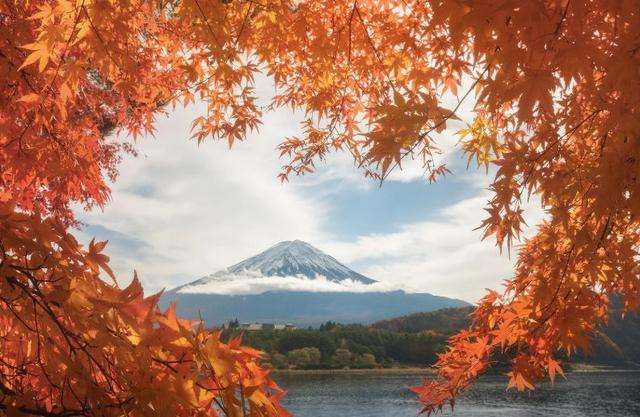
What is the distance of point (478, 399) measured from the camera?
4538 centimetres

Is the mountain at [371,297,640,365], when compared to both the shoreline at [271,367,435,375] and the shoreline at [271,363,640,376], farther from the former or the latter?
the shoreline at [271,367,435,375]

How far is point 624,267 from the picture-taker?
3.61 m

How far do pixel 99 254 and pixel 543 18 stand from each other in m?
2.00

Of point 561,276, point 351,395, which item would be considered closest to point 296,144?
point 561,276

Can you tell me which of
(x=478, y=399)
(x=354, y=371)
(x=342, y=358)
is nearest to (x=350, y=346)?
(x=342, y=358)

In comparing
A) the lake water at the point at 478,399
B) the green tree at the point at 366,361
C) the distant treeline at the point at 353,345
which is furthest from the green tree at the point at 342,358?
the lake water at the point at 478,399

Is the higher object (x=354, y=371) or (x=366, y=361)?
(x=366, y=361)

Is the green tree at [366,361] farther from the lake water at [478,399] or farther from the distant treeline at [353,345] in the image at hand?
the lake water at [478,399]

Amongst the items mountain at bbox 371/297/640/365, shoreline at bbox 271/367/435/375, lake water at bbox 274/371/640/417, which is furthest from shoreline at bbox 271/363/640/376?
lake water at bbox 274/371/640/417

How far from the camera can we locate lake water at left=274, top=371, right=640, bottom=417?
123ft

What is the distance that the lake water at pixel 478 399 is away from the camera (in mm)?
37500

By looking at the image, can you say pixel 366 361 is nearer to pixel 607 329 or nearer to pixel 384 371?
pixel 384 371

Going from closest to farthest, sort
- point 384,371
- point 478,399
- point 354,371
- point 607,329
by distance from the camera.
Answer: point 478,399, point 384,371, point 354,371, point 607,329

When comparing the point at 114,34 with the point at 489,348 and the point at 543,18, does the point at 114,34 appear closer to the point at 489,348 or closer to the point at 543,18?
the point at 543,18
